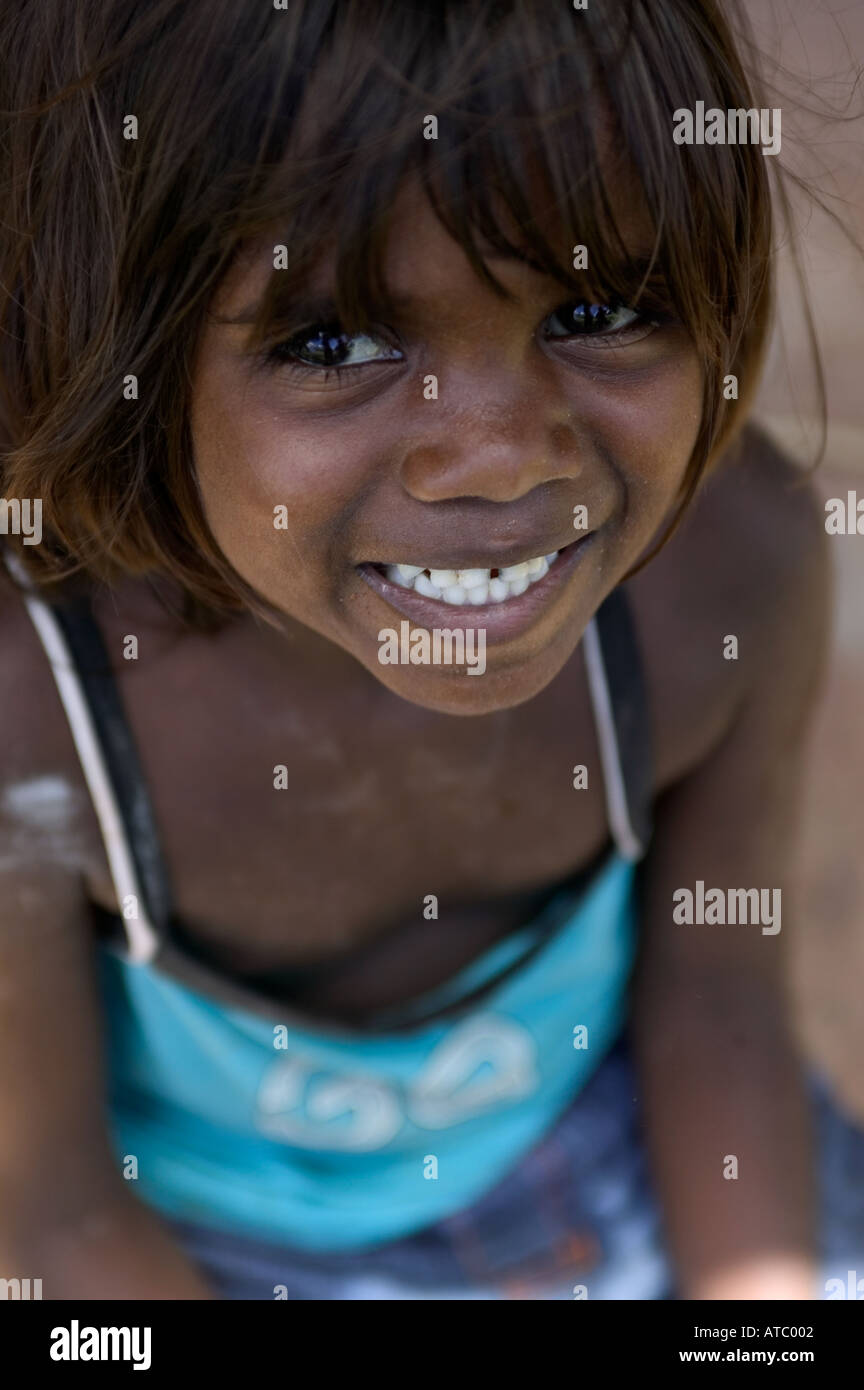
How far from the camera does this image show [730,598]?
0.89m

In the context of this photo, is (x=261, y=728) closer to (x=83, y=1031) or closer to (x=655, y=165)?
(x=83, y=1031)

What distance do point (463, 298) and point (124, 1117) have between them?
2.25 feet

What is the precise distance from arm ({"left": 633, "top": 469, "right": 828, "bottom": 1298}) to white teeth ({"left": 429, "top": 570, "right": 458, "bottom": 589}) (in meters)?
0.34

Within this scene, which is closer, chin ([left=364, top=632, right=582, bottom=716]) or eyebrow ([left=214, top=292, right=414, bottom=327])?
eyebrow ([left=214, top=292, right=414, bottom=327])

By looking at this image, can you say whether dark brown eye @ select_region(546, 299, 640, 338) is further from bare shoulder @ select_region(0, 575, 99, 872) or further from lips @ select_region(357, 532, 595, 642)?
bare shoulder @ select_region(0, 575, 99, 872)

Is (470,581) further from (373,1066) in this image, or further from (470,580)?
(373,1066)

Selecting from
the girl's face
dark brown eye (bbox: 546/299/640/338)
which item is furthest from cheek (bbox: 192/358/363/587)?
dark brown eye (bbox: 546/299/640/338)

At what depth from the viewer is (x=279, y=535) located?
0.65m

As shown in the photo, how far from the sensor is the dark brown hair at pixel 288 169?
0.54 meters

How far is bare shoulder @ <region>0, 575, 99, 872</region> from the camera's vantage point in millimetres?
780

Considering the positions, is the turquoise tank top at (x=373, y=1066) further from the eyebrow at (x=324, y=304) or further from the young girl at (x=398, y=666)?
the eyebrow at (x=324, y=304)

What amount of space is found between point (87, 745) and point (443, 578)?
0.84 ft

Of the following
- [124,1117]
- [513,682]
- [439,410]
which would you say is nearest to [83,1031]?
[124,1117]

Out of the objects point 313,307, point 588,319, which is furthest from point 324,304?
point 588,319
